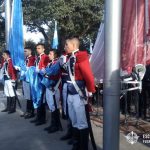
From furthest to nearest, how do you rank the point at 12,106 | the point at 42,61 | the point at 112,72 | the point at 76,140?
the point at 12,106 < the point at 42,61 < the point at 76,140 < the point at 112,72

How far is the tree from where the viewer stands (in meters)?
18.9

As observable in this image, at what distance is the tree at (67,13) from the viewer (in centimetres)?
1889

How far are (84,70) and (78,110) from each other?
0.67 metres

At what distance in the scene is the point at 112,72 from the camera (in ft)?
11.7

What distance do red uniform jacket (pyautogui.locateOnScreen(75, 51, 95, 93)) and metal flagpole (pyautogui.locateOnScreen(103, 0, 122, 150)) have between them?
164cm

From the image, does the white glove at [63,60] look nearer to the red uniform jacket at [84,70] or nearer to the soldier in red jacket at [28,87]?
the red uniform jacket at [84,70]

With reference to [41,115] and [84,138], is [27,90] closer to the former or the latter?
[41,115]

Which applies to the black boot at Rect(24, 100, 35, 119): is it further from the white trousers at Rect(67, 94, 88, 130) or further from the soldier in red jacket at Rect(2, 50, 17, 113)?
the white trousers at Rect(67, 94, 88, 130)

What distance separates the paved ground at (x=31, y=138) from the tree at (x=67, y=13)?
1047 cm

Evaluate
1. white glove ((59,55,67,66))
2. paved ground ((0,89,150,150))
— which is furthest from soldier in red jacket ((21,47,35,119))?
white glove ((59,55,67,66))

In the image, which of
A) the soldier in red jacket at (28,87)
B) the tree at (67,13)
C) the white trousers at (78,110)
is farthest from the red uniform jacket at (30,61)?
the tree at (67,13)

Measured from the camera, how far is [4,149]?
254 inches

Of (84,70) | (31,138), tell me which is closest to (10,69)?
(31,138)

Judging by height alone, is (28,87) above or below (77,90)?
below
